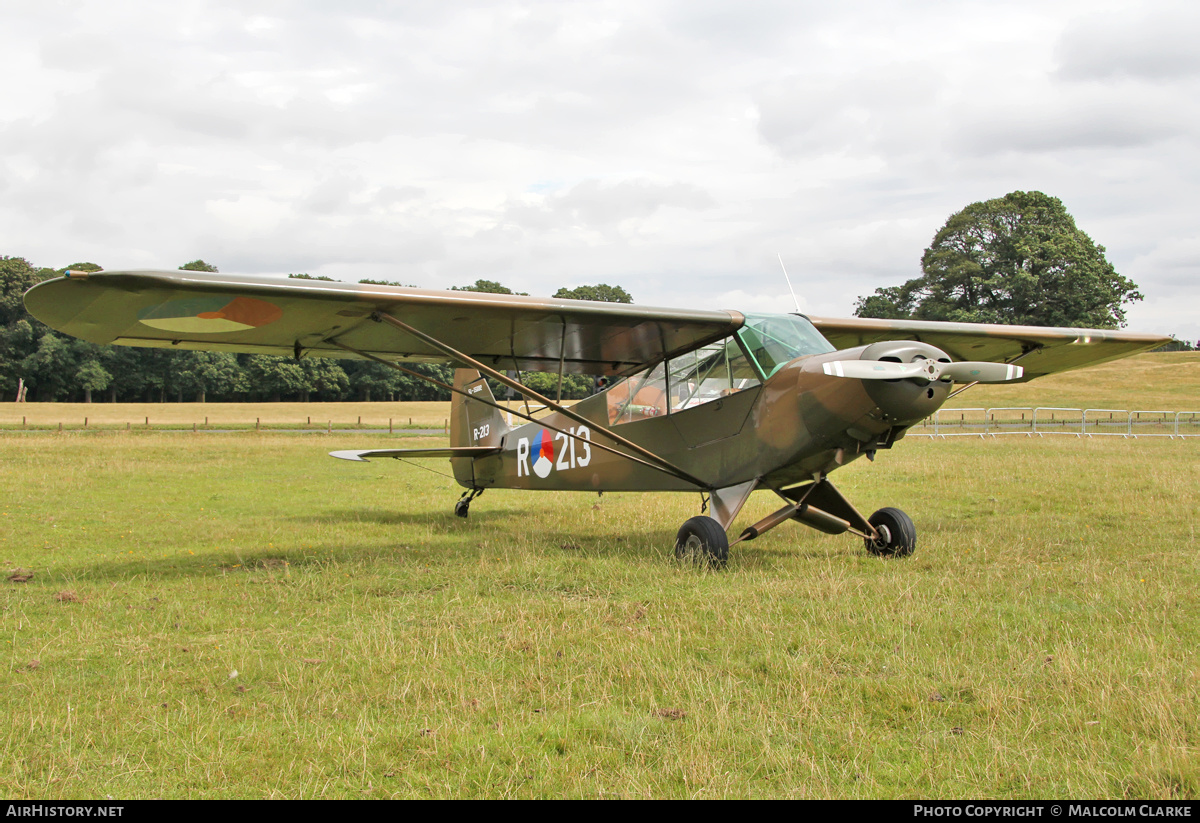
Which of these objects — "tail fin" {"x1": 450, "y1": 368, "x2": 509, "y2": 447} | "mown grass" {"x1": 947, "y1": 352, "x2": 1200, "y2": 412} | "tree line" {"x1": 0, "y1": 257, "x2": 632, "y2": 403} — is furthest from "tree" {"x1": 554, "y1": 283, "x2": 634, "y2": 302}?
"tail fin" {"x1": 450, "y1": 368, "x2": 509, "y2": 447}

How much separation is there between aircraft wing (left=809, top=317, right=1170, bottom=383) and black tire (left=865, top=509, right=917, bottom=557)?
8.43 ft

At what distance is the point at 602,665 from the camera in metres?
4.74

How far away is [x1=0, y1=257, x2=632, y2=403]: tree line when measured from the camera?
6969 centimetres

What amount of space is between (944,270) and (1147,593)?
245 feet

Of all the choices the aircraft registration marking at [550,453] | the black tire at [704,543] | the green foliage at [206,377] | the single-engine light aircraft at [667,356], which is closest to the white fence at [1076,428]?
the aircraft registration marking at [550,453]

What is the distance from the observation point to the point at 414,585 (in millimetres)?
7387

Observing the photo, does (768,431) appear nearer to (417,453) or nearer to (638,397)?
(638,397)

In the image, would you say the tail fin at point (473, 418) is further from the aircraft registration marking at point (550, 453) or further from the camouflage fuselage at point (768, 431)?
the camouflage fuselage at point (768, 431)

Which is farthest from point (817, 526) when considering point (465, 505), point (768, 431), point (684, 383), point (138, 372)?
point (138, 372)

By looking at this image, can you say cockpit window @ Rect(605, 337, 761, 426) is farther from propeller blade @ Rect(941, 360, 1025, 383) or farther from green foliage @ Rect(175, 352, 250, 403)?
green foliage @ Rect(175, 352, 250, 403)

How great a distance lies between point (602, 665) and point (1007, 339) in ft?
27.7

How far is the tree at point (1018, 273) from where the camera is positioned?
68.1 meters
